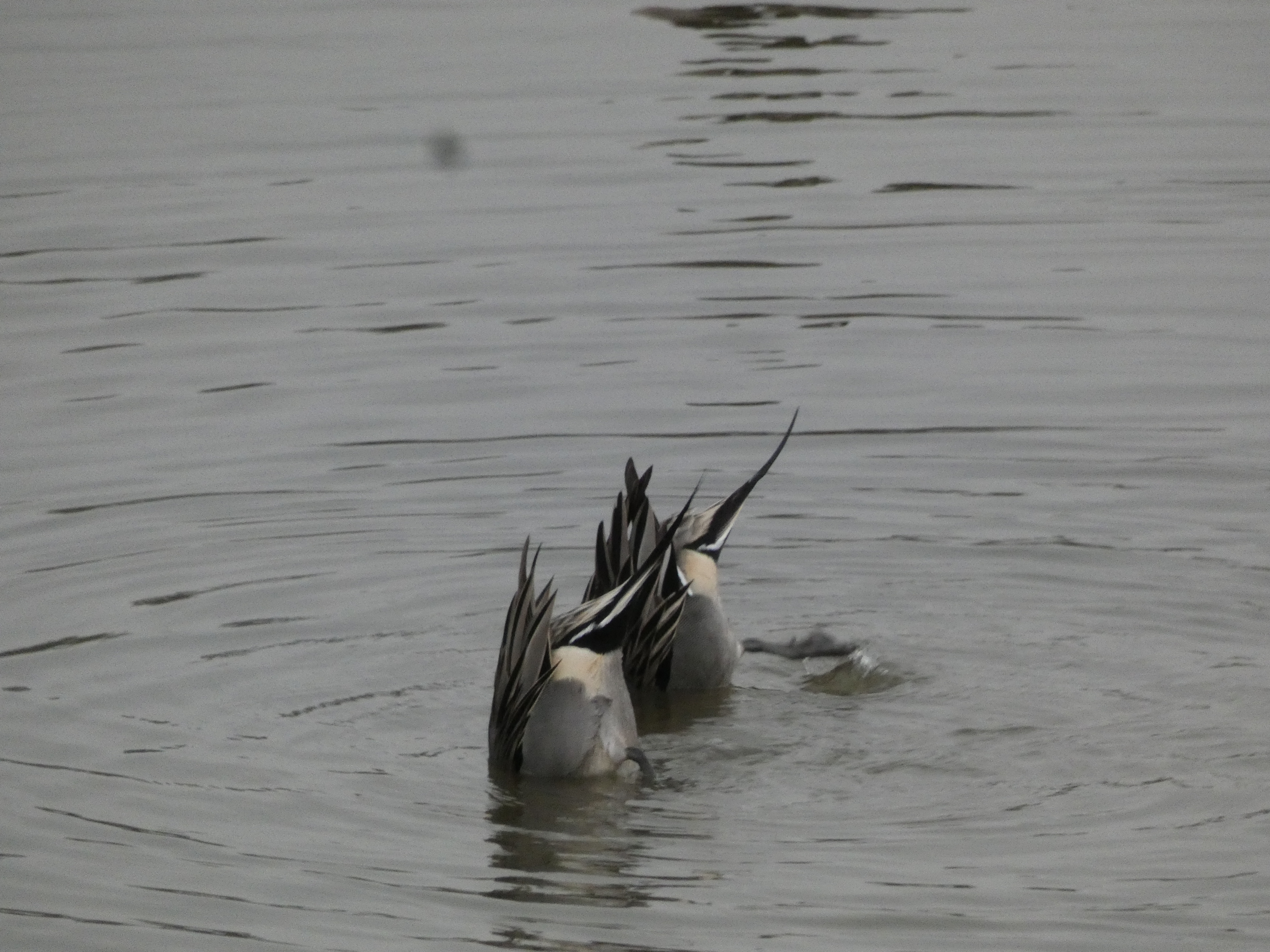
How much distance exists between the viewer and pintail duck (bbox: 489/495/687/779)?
7.26 m

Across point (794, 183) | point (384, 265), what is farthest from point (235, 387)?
point (794, 183)

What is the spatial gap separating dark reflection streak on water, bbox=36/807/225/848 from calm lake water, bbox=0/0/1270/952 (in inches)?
1.2

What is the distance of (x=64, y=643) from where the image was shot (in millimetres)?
8719

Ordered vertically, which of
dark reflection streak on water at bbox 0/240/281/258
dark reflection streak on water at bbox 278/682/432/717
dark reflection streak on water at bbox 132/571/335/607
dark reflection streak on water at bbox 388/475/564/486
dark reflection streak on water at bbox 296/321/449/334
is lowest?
dark reflection streak on water at bbox 278/682/432/717

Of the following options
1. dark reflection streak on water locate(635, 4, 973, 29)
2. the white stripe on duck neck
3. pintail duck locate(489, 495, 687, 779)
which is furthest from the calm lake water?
dark reflection streak on water locate(635, 4, 973, 29)

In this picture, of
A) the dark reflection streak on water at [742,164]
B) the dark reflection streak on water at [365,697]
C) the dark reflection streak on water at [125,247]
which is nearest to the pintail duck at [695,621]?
the dark reflection streak on water at [365,697]

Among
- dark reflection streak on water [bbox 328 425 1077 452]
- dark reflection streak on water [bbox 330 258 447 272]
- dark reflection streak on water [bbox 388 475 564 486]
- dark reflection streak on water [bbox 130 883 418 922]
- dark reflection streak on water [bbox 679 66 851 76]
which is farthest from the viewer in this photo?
dark reflection streak on water [bbox 679 66 851 76]

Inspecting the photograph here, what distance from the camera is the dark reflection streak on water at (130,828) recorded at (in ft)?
22.6

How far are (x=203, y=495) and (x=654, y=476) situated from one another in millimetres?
2078

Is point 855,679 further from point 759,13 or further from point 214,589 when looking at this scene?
point 759,13

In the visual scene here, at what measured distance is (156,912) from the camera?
6.41 meters

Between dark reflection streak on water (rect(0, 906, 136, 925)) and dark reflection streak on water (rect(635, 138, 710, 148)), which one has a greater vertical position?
dark reflection streak on water (rect(635, 138, 710, 148))

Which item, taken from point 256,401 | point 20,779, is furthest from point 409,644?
point 256,401

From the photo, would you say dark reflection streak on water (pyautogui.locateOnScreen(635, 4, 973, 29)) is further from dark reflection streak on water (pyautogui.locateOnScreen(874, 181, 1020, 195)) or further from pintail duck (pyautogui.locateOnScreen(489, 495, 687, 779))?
pintail duck (pyautogui.locateOnScreen(489, 495, 687, 779))
